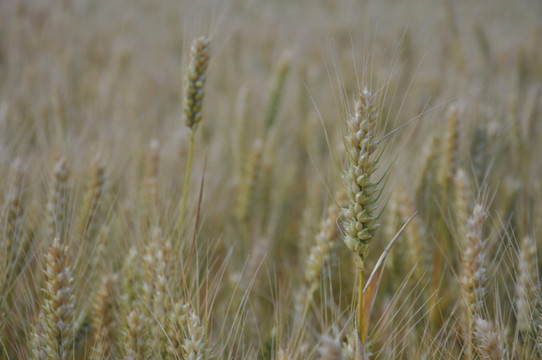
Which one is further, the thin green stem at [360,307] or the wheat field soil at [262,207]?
the wheat field soil at [262,207]

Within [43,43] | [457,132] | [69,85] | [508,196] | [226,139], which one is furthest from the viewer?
[43,43]

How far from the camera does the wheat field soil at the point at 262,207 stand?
44.8 inches

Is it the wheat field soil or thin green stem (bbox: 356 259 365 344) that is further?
the wheat field soil

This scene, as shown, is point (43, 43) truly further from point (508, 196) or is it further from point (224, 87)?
point (508, 196)

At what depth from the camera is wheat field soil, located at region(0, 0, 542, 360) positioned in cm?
114

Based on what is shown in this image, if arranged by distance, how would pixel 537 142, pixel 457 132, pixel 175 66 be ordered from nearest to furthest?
pixel 457 132 < pixel 537 142 < pixel 175 66

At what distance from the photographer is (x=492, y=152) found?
2477mm

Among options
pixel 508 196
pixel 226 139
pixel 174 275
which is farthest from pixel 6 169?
pixel 508 196

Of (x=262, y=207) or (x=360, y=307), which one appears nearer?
(x=360, y=307)

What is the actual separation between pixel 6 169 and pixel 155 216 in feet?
3.31

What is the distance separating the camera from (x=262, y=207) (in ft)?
8.02

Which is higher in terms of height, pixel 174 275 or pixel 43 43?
pixel 43 43

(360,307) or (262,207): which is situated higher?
(360,307)

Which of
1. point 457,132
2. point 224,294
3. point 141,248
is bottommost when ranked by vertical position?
point 224,294
